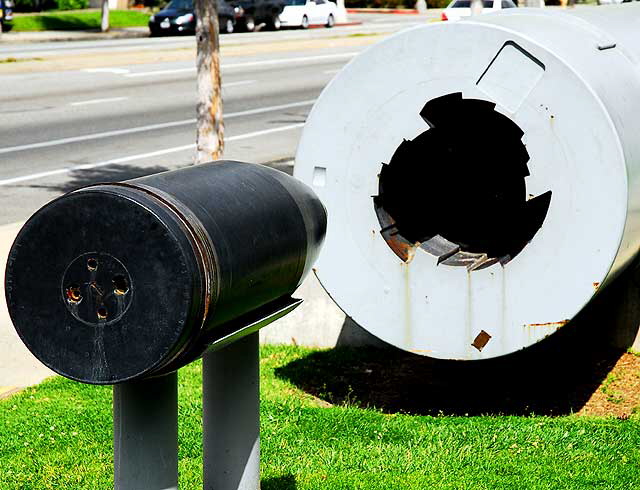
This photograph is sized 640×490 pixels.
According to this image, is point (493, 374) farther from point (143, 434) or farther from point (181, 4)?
point (181, 4)

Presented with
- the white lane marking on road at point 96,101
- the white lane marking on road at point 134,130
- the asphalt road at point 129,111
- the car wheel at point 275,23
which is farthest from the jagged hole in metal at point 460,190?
the car wheel at point 275,23

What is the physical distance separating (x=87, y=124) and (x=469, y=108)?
38.9 ft

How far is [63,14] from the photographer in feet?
139

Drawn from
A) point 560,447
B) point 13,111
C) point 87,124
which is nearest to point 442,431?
point 560,447

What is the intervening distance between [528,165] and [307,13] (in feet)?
129

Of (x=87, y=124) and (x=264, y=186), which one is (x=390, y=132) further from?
(x=87, y=124)

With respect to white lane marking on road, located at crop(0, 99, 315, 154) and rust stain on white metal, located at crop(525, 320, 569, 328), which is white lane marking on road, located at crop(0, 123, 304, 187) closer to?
white lane marking on road, located at crop(0, 99, 315, 154)

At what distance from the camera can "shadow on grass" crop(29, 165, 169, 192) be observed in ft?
37.2

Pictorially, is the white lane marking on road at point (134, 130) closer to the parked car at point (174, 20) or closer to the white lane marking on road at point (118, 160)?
the white lane marking on road at point (118, 160)

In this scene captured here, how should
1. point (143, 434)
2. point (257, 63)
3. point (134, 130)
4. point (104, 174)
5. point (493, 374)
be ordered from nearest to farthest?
point (143, 434) → point (493, 374) → point (104, 174) → point (134, 130) → point (257, 63)

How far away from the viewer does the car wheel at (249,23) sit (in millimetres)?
38938

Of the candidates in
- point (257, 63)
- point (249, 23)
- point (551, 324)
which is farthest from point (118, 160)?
point (249, 23)

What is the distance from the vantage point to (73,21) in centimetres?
4062

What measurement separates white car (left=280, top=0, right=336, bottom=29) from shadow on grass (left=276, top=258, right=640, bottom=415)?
119ft
